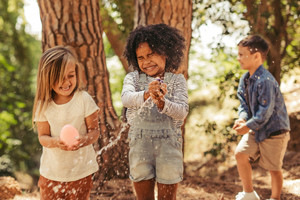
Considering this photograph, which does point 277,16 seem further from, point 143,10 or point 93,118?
point 93,118

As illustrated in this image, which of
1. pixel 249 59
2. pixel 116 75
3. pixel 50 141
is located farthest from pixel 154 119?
pixel 116 75

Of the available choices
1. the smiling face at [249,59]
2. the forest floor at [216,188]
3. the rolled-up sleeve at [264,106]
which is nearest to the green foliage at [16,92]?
the forest floor at [216,188]

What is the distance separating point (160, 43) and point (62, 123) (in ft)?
3.21

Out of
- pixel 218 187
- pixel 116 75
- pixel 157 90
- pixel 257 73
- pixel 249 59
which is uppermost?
pixel 116 75

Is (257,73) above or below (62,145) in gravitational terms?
above

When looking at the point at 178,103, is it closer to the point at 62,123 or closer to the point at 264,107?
the point at 62,123

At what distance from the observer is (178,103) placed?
2613 millimetres

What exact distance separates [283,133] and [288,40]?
277 cm

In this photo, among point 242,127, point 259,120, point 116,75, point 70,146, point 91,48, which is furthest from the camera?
point 116,75

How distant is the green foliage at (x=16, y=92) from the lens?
9609 millimetres

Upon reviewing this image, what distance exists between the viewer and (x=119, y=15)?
655 centimetres

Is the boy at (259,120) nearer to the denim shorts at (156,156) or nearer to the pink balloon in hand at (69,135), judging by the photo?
the denim shorts at (156,156)

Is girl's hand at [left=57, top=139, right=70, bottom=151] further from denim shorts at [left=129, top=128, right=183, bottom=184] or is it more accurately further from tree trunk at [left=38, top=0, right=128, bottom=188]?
tree trunk at [left=38, top=0, right=128, bottom=188]

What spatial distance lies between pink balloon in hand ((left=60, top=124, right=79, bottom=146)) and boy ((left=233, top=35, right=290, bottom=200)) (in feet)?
5.76
